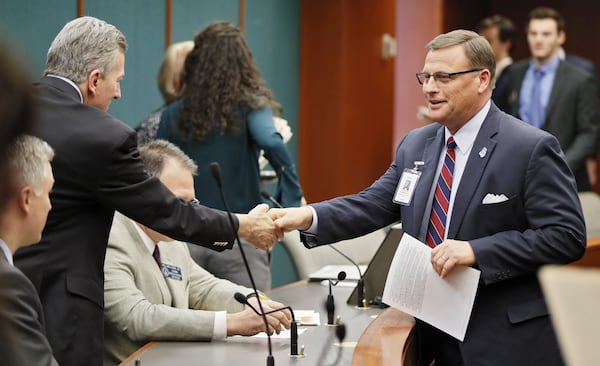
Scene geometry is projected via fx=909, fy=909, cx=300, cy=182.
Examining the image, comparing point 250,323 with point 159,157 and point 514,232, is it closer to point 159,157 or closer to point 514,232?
point 159,157

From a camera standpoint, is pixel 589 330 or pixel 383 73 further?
pixel 383 73

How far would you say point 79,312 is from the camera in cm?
250

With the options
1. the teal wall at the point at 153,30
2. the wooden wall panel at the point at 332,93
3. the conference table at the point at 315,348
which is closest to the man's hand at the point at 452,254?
the conference table at the point at 315,348

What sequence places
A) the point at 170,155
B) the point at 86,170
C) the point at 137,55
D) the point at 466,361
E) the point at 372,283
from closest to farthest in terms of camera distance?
the point at 86,170 → the point at 466,361 → the point at 170,155 → the point at 372,283 → the point at 137,55

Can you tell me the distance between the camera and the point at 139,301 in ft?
9.39

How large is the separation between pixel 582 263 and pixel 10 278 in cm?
416

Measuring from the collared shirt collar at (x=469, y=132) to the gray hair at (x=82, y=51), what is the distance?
108 centimetres

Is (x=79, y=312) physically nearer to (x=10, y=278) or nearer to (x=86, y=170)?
(x=86, y=170)

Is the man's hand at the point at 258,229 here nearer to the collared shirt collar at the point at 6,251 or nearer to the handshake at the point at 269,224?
the handshake at the point at 269,224

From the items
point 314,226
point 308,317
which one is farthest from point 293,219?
point 308,317

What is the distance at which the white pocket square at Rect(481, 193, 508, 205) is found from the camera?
105 inches

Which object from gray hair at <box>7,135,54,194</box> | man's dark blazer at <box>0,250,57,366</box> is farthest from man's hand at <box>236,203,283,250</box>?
man's dark blazer at <box>0,250,57,366</box>

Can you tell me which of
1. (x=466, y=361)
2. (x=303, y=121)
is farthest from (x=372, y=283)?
(x=303, y=121)

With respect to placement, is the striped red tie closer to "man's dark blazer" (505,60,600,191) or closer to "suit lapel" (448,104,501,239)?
"suit lapel" (448,104,501,239)
